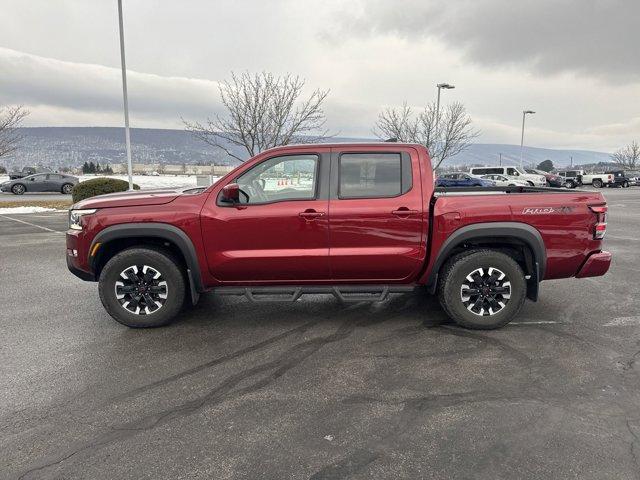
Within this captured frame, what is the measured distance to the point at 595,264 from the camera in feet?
14.6

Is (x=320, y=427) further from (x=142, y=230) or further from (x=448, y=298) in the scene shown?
(x=142, y=230)

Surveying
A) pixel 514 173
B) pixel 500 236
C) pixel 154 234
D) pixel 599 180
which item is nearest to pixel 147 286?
pixel 154 234

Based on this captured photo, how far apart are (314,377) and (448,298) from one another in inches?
66.6

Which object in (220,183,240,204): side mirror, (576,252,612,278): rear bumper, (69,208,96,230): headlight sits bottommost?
(576,252,612,278): rear bumper

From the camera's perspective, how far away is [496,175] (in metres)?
33.0

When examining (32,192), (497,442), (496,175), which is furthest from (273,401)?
(496,175)

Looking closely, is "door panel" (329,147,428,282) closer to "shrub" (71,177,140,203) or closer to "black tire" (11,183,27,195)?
"shrub" (71,177,140,203)

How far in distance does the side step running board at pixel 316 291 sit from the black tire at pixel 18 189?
29487 millimetres

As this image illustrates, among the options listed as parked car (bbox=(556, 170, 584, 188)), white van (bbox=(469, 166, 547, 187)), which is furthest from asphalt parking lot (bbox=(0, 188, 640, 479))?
parked car (bbox=(556, 170, 584, 188))

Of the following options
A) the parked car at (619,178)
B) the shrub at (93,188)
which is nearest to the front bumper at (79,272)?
the shrub at (93,188)

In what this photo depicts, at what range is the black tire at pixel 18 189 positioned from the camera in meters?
27.8

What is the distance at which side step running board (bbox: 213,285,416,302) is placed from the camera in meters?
4.39

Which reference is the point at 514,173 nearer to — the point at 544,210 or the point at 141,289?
the point at 544,210

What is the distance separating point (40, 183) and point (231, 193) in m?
29.2
